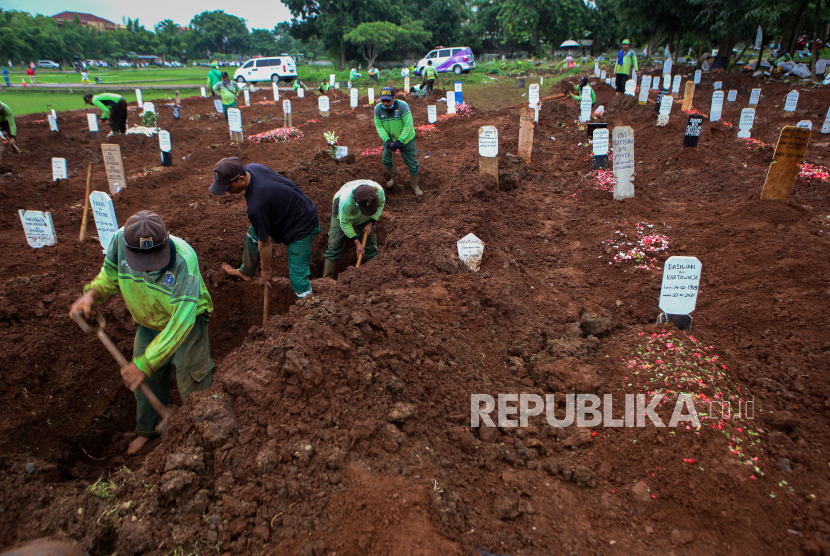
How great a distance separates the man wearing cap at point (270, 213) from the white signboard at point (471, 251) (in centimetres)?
163

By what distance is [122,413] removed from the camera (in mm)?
4238

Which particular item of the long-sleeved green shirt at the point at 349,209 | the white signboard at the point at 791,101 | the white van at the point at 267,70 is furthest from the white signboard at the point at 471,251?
the white van at the point at 267,70

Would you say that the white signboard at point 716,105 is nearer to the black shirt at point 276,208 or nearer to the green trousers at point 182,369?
the black shirt at point 276,208

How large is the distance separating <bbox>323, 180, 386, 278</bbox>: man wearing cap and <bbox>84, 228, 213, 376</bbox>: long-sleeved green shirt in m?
2.22

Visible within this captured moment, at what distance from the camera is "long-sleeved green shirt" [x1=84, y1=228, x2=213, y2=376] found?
2.84 metres

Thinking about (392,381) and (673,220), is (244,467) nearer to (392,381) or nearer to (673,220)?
(392,381)

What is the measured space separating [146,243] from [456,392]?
7.06 ft

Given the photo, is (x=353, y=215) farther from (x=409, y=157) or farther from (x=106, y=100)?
(x=106, y=100)

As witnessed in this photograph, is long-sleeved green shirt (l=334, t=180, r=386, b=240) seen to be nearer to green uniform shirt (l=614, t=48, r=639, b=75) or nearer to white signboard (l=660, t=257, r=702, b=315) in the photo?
white signboard (l=660, t=257, r=702, b=315)

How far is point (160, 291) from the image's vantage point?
305 cm

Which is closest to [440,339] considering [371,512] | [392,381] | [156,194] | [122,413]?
[392,381]

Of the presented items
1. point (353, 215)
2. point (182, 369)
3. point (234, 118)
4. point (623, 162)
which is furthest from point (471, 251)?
point (234, 118)

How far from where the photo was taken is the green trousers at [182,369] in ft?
11.3

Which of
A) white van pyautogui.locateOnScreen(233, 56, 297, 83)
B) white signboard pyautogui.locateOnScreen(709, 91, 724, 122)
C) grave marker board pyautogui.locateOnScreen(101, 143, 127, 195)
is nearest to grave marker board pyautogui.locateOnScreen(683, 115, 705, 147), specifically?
white signboard pyautogui.locateOnScreen(709, 91, 724, 122)
